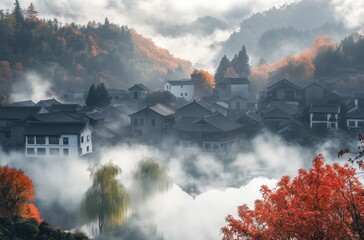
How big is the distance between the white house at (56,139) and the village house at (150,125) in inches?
396

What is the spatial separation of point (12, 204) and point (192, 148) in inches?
940

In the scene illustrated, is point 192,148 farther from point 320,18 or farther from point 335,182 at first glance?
point 320,18

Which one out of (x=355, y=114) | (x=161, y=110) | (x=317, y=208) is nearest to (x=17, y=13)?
(x=161, y=110)

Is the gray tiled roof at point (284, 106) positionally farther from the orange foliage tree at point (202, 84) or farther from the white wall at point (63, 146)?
the white wall at point (63, 146)

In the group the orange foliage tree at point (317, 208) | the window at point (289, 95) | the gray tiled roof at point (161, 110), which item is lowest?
the orange foliage tree at point (317, 208)

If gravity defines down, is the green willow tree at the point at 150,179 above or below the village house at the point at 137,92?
below

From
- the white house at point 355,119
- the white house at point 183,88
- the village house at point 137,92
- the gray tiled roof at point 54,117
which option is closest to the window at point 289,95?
the white house at point 355,119

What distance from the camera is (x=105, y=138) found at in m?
45.8

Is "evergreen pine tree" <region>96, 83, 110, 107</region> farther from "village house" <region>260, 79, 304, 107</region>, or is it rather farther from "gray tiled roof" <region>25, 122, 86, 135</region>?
"village house" <region>260, 79, 304, 107</region>

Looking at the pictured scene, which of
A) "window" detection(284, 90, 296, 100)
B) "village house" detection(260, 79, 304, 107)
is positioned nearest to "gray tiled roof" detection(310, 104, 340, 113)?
"village house" detection(260, 79, 304, 107)

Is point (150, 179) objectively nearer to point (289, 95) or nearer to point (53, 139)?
point (53, 139)

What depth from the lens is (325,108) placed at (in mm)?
48625

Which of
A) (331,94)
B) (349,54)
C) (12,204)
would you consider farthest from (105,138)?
(349,54)

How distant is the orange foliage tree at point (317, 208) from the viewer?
10.4 metres
